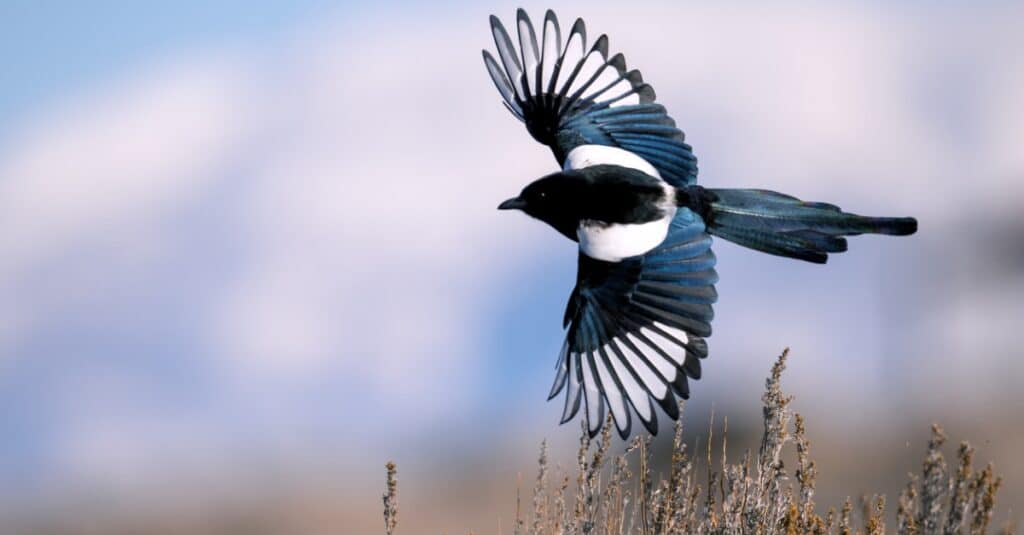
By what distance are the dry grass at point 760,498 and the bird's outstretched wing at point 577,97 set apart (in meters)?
0.99

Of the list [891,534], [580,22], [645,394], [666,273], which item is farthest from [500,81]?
[891,534]

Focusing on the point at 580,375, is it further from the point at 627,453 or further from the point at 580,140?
the point at 580,140

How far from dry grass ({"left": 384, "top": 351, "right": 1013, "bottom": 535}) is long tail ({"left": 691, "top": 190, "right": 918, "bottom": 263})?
44 cm

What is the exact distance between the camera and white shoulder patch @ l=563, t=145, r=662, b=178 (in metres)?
3.92

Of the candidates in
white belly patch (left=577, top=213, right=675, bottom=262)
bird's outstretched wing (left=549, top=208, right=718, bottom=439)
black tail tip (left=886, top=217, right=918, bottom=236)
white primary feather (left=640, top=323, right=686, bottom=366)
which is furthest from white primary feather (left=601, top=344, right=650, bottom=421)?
black tail tip (left=886, top=217, right=918, bottom=236)

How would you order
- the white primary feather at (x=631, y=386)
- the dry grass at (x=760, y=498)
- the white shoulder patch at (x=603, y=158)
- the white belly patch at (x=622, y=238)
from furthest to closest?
1. the white shoulder patch at (x=603, y=158)
2. the white belly patch at (x=622, y=238)
3. the white primary feather at (x=631, y=386)
4. the dry grass at (x=760, y=498)

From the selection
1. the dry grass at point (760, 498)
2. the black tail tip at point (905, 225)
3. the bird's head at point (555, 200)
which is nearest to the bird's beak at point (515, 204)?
the bird's head at point (555, 200)

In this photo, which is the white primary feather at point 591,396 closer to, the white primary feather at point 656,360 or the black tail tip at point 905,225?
the white primary feather at point 656,360

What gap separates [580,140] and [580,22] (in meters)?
0.43

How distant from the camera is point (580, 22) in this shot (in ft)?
13.8

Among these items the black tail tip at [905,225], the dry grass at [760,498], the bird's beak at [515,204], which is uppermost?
the bird's beak at [515,204]

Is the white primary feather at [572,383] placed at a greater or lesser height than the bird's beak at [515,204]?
lesser

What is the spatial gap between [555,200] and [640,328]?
46cm

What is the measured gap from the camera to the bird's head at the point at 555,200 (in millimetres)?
3695
